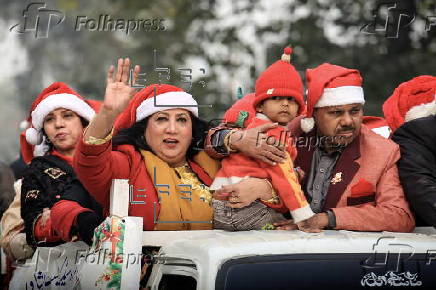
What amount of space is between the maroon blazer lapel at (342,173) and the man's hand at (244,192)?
17.9 inches

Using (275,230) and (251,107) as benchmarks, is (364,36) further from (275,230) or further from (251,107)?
(275,230)

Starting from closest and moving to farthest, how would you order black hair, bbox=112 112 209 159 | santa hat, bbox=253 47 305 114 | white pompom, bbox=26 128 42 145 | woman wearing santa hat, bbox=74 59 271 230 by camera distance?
1. woman wearing santa hat, bbox=74 59 271 230
2. santa hat, bbox=253 47 305 114
3. black hair, bbox=112 112 209 159
4. white pompom, bbox=26 128 42 145

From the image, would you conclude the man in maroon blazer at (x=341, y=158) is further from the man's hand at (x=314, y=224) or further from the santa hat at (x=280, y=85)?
the santa hat at (x=280, y=85)

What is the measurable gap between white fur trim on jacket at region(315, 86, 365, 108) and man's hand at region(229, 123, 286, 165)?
0.52m

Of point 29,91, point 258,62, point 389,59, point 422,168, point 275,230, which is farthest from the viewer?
point 29,91

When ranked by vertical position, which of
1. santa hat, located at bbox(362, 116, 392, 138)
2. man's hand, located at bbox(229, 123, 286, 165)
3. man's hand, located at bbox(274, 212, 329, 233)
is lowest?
man's hand, located at bbox(274, 212, 329, 233)

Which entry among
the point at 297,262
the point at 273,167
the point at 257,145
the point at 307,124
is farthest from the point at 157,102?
the point at 297,262

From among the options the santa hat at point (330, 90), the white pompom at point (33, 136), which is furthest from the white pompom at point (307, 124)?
the white pompom at point (33, 136)

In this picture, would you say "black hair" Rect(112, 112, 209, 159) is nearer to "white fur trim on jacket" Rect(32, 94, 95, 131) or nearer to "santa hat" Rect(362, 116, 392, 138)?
"white fur trim on jacket" Rect(32, 94, 95, 131)

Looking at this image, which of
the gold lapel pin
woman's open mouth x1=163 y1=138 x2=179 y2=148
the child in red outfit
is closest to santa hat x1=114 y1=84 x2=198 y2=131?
woman's open mouth x1=163 y1=138 x2=179 y2=148

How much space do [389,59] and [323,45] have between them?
1318 millimetres

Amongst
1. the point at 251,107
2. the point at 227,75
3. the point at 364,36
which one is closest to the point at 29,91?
the point at 227,75

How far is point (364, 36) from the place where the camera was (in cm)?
1587

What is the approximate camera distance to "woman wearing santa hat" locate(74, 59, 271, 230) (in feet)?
15.0
